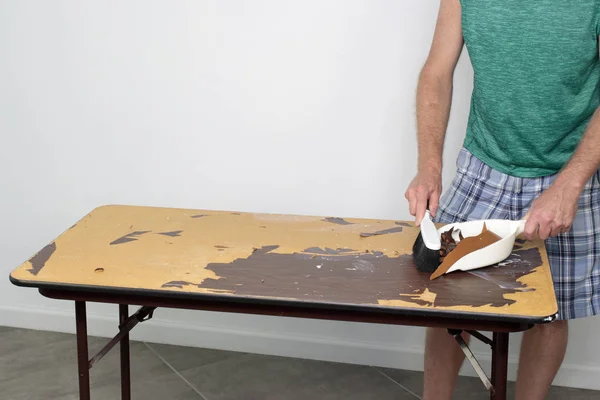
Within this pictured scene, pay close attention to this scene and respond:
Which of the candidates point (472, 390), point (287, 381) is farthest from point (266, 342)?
point (472, 390)

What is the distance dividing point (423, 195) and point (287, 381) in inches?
47.9

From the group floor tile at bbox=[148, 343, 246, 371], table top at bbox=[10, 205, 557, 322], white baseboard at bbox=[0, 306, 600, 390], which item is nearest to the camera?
table top at bbox=[10, 205, 557, 322]

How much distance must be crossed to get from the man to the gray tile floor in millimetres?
720

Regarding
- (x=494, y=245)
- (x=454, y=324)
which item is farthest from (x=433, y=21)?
(x=454, y=324)

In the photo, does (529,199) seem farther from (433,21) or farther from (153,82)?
(153,82)

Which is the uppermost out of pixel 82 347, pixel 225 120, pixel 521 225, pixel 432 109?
pixel 432 109

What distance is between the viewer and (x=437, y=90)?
223 cm

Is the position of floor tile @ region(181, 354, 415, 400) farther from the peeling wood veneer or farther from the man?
the peeling wood veneer

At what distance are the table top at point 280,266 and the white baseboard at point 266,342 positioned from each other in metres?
0.99

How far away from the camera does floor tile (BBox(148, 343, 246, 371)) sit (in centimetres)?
308

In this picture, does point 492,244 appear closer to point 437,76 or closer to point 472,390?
point 437,76

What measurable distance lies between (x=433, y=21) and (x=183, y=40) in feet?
3.04

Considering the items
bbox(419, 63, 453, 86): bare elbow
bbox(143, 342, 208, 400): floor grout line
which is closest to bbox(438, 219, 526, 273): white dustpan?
bbox(419, 63, 453, 86): bare elbow

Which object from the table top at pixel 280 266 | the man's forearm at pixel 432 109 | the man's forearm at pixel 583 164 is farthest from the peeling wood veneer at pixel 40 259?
the man's forearm at pixel 583 164
